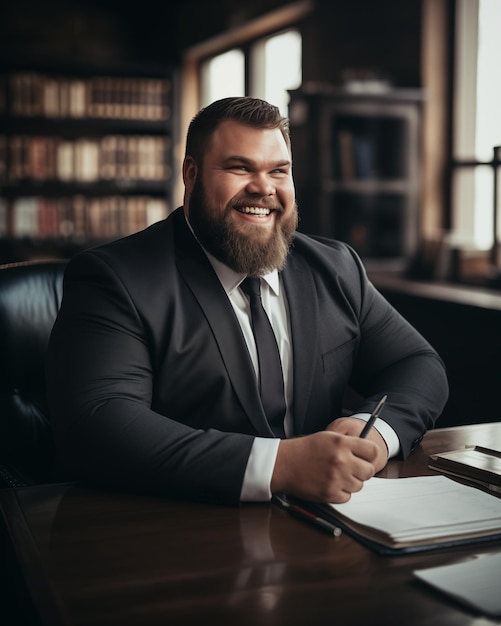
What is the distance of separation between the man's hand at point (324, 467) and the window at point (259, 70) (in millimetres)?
4405

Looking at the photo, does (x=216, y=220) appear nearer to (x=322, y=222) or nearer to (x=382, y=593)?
(x=382, y=593)

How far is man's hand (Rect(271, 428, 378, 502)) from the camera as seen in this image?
1.16m

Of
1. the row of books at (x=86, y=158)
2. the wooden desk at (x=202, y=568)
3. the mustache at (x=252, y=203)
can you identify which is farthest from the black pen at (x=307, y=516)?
the row of books at (x=86, y=158)

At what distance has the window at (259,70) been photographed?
5.80 m

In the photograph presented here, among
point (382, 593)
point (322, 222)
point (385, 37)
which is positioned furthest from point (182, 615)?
point (385, 37)

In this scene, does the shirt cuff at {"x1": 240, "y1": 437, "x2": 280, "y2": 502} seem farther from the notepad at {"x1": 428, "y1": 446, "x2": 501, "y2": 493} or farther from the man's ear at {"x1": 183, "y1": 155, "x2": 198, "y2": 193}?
the man's ear at {"x1": 183, "y1": 155, "x2": 198, "y2": 193}

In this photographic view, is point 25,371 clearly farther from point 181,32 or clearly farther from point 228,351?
point 181,32

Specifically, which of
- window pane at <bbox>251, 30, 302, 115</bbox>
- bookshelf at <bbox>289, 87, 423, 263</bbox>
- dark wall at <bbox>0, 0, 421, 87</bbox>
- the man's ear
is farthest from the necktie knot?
window pane at <bbox>251, 30, 302, 115</bbox>

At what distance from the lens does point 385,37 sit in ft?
14.2

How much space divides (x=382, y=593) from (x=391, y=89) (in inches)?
139

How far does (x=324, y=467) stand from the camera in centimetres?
117

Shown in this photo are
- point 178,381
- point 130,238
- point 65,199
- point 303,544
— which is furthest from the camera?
point 65,199

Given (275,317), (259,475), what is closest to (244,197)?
(275,317)

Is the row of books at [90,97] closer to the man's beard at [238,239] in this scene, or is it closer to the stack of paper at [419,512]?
the man's beard at [238,239]
